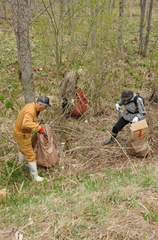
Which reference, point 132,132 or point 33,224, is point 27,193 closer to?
point 33,224

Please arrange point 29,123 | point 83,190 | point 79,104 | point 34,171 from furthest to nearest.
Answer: point 79,104 < point 34,171 < point 29,123 < point 83,190

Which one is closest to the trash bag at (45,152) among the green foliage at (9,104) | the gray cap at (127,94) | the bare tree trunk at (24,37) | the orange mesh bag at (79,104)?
the bare tree trunk at (24,37)

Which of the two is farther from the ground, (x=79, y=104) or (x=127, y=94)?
(x=127, y=94)

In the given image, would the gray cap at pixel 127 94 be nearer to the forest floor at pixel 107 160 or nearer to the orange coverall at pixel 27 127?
the forest floor at pixel 107 160

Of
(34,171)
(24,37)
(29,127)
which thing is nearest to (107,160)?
(34,171)

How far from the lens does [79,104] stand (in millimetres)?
5859

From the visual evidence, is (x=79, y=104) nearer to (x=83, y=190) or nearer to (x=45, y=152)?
(x=45, y=152)

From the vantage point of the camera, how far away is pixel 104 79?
6117mm

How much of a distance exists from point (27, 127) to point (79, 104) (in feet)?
8.18

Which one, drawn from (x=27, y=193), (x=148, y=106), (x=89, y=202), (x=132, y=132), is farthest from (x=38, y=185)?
(x=148, y=106)

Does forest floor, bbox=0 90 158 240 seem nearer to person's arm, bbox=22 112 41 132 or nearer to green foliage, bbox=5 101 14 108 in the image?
person's arm, bbox=22 112 41 132

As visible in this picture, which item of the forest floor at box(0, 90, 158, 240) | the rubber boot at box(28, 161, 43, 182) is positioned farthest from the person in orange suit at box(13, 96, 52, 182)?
the forest floor at box(0, 90, 158, 240)

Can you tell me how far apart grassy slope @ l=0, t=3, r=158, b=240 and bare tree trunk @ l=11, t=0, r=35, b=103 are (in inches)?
41.2

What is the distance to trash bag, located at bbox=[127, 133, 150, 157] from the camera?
4.33 meters
